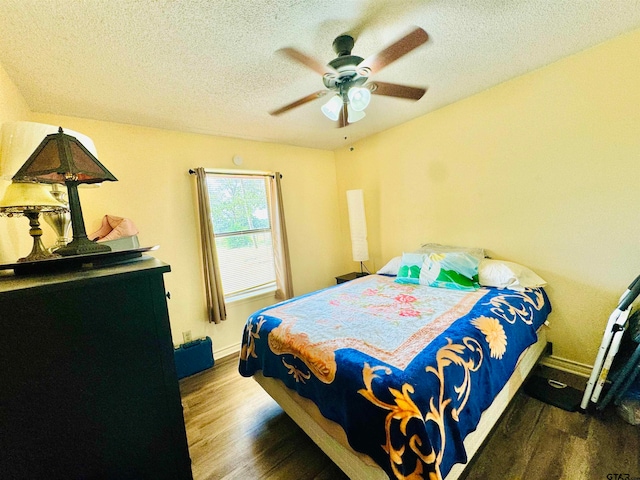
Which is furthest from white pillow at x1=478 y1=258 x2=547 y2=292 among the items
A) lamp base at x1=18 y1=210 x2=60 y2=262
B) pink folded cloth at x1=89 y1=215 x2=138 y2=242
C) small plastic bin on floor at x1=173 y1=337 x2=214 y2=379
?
pink folded cloth at x1=89 y1=215 x2=138 y2=242

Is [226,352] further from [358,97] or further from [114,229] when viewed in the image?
[358,97]

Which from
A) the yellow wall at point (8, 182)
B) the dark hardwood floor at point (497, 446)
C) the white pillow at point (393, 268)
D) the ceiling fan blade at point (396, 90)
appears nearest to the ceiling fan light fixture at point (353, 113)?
the ceiling fan blade at point (396, 90)

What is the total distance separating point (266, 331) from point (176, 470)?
3.38 feet

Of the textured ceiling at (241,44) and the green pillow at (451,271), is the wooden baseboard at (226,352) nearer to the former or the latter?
the green pillow at (451,271)

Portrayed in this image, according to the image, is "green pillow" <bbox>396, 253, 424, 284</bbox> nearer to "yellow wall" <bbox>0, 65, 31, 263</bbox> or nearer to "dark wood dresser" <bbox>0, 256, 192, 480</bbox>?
"dark wood dresser" <bbox>0, 256, 192, 480</bbox>

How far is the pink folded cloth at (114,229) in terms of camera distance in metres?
2.08

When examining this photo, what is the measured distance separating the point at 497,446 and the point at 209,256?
8.93ft

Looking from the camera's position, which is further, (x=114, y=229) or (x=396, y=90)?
(x=114, y=229)

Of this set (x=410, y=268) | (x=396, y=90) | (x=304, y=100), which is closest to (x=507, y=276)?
(x=410, y=268)

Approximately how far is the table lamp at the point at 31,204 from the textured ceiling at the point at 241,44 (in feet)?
2.75

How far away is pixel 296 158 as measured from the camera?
3518mm

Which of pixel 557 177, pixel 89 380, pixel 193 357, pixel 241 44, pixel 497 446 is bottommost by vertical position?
pixel 497 446

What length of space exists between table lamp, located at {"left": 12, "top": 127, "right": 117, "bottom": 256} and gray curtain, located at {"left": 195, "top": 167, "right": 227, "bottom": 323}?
1.73 meters

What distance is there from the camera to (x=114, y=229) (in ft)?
6.91
